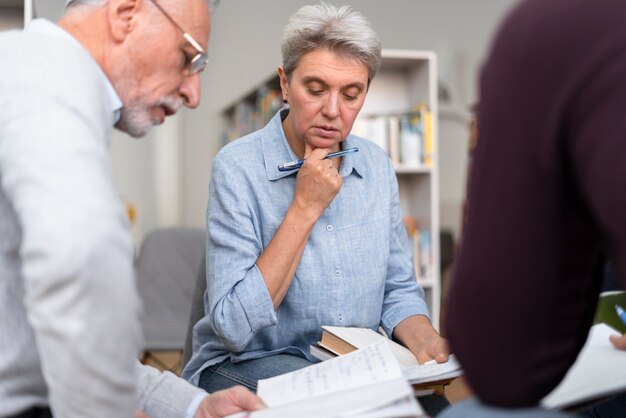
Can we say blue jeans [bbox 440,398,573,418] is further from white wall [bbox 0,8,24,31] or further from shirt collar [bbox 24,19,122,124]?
white wall [bbox 0,8,24,31]

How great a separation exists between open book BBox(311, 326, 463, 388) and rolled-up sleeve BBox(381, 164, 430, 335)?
0.54ft

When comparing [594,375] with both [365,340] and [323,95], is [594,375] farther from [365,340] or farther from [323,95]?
[323,95]

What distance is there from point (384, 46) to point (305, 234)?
189 inches

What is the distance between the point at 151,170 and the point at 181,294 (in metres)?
2.73

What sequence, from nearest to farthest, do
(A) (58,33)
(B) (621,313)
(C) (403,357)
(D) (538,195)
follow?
(D) (538,195)
(A) (58,33)
(B) (621,313)
(C) (403,357)

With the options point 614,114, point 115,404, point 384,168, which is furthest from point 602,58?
point 384,168

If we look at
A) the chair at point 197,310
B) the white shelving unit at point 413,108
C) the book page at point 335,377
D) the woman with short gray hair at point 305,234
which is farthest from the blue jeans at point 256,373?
the white shelving unit at point 413,108

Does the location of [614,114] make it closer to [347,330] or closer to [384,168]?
[347,330]

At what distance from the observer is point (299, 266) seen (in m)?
1.67

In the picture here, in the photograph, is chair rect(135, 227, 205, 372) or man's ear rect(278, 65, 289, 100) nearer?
man's ear rect(278, 65, 289, 100)

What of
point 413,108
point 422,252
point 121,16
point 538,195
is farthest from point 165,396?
point 413,108

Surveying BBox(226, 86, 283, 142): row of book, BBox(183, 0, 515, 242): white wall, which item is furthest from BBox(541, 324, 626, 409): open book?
BBox(183, 0, 515, 242): white wall

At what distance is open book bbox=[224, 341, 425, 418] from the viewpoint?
0.95m

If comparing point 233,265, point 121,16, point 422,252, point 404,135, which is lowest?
point 422,252
